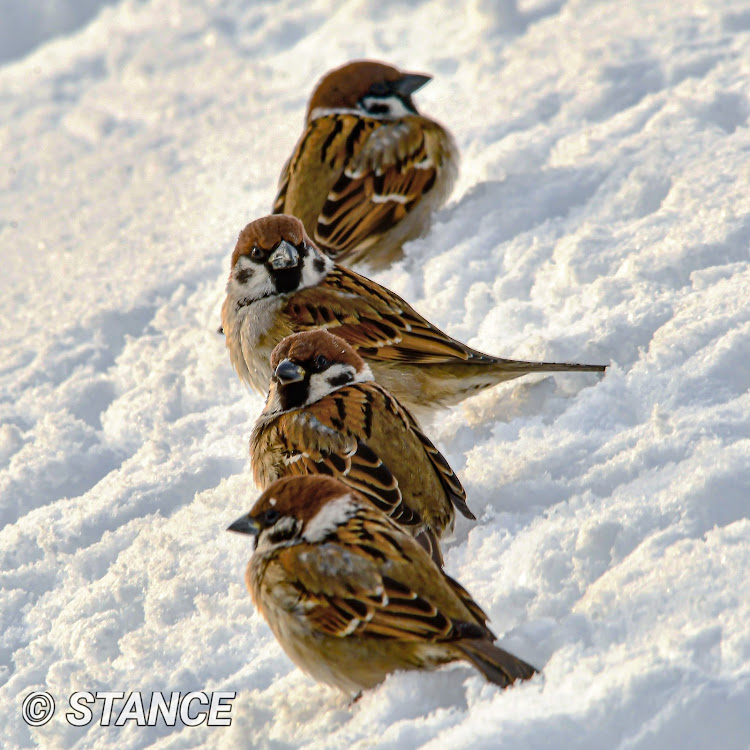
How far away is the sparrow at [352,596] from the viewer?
254cm

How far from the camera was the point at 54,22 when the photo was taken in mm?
8516

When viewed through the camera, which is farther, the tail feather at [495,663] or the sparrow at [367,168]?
the sparrow at [367,168]

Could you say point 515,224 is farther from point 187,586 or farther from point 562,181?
point 187,586

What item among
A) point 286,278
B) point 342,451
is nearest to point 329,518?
point 342,451

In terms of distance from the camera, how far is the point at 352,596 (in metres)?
2.62

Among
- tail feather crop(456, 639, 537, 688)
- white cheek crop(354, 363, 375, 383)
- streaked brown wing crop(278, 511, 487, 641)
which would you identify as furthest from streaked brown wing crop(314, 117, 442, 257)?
tail feather crop(456, 639, 537, 688)

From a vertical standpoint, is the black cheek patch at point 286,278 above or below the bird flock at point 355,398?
above

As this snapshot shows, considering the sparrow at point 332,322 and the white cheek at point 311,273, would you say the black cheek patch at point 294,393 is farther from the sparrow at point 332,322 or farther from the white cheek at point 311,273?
the white cheek at point 311,273

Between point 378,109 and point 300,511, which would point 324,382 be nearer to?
point 300,511

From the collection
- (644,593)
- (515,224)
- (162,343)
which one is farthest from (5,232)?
(644,593)

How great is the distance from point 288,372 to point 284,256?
779 mm

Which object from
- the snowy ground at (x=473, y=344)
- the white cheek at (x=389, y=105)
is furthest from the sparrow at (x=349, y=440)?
the white cheek at (x=389, y=105)

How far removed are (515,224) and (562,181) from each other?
404 mm

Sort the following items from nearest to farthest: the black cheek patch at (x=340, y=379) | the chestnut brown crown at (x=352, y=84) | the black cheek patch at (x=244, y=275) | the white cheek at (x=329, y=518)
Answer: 1. the white cheek at (x=329, y=518)
2. the black cheek patch at (x=340, y=379)
3. the black cheek patch at (x=244, y=275)
4. the chestnut brown crown at (x=352, y=84)
